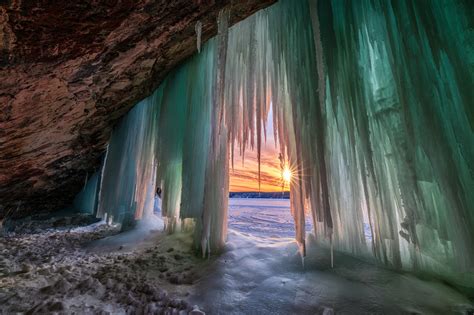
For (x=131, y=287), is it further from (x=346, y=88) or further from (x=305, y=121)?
(x=346, y=88)

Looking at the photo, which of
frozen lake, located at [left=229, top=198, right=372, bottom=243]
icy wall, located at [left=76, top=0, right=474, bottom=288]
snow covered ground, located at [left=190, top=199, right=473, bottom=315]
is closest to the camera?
snow covered ground, located at [left=190, top=199, right=473, bottom=315]

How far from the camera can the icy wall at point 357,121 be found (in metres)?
1.77

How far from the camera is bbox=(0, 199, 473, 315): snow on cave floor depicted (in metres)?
1.70

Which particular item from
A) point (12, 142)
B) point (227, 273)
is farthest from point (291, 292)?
point (12, 142)

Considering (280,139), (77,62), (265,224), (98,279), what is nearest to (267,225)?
(265,224)

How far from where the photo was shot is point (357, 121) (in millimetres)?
2250

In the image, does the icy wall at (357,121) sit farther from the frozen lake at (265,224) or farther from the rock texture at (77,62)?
the frozen lake at (265,224)

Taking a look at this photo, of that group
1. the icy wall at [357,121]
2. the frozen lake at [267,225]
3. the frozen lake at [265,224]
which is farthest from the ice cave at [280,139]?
the frozen lake at [265,224]

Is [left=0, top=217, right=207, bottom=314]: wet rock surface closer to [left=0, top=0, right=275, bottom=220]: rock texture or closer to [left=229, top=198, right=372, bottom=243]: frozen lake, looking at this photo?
[left=229, top=198, right=372, bottom=243]: frozen lake

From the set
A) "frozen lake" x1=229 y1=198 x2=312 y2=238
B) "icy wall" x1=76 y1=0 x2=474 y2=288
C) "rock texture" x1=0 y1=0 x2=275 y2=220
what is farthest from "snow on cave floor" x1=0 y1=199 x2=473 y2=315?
"rock texture" x1=0 y1=0 x2=275 y2=220

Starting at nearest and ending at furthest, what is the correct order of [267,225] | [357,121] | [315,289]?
[315,289] → [357,121] → [267,225]

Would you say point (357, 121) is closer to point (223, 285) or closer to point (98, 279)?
point (223, 285)

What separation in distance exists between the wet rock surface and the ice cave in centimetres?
2

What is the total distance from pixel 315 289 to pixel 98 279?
2.12 meters
